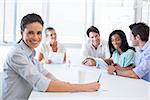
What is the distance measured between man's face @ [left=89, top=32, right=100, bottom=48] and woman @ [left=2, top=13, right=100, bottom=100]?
7.42 ft

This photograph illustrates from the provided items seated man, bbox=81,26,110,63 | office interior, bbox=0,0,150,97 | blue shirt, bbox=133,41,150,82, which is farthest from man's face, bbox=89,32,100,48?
blue shirt, bbox=133,41,150,82

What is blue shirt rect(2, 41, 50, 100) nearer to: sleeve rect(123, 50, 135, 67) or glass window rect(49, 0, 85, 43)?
sleeve rect(123, 50, 135, 67)

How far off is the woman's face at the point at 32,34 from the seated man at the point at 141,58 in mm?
945

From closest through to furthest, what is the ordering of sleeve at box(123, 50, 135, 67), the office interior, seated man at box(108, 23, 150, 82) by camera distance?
seated man at box(108, 23, 150, 82)
sleeve at box(123, 50, 135, 67)
the office interior

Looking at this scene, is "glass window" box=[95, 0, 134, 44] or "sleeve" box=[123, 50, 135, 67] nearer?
"sleeve" box=[123, 50, 135, 67]

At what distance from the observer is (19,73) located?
1.49 metres

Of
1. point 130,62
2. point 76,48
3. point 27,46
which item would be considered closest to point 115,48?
point 130,62

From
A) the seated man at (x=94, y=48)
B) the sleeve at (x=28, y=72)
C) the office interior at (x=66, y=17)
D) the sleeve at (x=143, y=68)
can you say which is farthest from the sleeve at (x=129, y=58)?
the office interior at (x=66, y=17)

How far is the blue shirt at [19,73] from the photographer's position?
1432 mm

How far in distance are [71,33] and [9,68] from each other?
13.1 ft

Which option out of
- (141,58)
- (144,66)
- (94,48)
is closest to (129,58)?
(141,58)

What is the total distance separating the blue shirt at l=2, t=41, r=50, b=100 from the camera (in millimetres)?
1432

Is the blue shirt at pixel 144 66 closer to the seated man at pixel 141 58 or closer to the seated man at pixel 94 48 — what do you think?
the seated man at pixel 141 58

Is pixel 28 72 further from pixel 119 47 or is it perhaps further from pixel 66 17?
pixel 66 17
